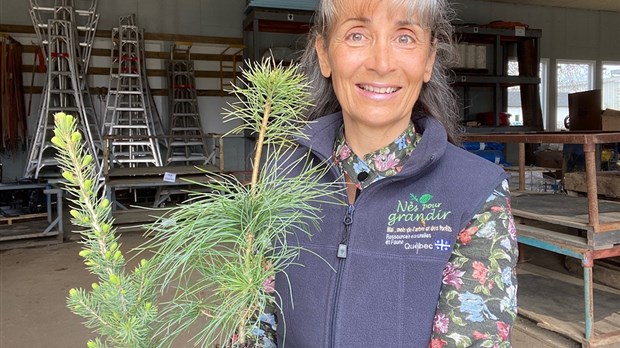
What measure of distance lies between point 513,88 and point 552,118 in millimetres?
1065

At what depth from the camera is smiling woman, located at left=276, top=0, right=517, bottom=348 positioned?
2.43ft

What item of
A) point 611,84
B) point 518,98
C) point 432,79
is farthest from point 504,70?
point 432,79

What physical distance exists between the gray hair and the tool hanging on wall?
622 cm

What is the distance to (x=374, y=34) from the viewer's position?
825 millimetres

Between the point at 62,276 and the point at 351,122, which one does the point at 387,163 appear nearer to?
the point at 351,122

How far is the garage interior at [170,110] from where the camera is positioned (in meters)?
3.36

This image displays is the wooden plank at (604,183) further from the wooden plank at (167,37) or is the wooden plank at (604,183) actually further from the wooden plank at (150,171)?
the wooden plank at (167,37)

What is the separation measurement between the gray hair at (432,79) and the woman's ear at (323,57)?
0.01 meters

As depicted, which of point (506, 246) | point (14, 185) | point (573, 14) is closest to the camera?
point (506, 246)

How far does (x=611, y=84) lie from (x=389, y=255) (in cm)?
1108

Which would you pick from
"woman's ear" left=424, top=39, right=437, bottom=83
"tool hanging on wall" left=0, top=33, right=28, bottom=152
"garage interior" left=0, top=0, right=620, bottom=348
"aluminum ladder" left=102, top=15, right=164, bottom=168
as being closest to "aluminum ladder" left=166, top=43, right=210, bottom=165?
"garage interior" left=0, top=0, right=620, bottom=348

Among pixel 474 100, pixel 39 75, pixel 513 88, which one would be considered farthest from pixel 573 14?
pixel 39 75

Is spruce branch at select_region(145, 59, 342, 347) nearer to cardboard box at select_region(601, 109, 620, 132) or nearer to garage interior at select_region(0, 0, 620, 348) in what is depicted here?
garage interior at select_region(0, 0, 620, 348)

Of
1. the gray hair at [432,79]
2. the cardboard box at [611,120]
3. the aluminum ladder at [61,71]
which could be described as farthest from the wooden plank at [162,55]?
the gray hair at [432,79]
